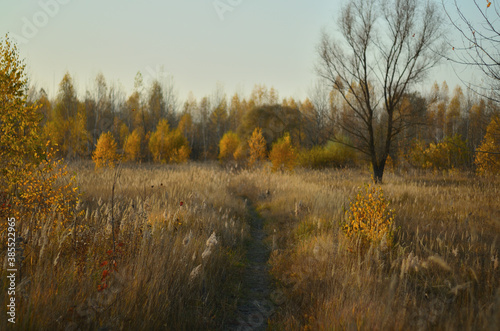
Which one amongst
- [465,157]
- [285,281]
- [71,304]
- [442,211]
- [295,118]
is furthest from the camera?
[295,118]

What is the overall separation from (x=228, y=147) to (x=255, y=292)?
1199 inches

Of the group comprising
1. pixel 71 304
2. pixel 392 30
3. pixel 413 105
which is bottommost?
pixel 71 304

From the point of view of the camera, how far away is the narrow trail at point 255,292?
3115 millimetres

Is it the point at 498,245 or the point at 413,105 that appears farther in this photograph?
the point at 413,105

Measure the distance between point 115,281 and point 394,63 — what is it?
13.4 metres

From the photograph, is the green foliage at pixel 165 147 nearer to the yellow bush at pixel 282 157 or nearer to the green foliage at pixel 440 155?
the yellow bush at pixel 282 157

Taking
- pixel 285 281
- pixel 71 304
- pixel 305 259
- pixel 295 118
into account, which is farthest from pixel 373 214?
pixel 295 118

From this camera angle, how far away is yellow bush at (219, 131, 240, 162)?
111 feet

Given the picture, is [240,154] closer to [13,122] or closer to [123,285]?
[13,122]

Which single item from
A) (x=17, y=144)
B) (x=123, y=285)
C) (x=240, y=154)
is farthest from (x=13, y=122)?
(x=240, y=154)

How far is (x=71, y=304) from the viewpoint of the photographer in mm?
2057

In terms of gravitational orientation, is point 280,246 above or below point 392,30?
below

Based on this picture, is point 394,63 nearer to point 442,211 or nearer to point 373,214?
point 442,211

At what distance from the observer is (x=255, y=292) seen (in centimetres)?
390
